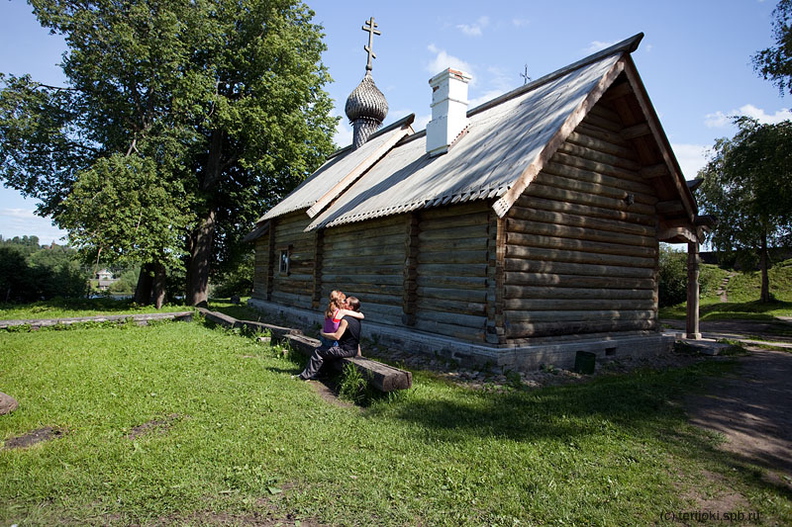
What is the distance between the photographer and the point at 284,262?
18.2 m

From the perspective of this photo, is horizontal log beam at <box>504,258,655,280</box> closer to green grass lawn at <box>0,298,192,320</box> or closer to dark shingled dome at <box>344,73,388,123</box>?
dark shingled dome at <box>344,73,388,123</box>

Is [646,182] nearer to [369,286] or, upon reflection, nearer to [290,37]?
[369,286]

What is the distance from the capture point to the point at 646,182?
1124cm

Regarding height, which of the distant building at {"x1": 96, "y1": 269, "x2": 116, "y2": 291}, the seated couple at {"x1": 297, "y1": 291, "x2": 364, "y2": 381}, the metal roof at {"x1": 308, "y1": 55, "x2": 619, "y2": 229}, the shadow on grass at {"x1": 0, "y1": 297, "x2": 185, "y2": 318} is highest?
the metal roof at {"x1": 308, "y1": 55, "x2": 619, "y2": 229}

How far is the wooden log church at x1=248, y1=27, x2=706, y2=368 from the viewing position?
28.6 feet

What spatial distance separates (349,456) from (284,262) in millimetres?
14423

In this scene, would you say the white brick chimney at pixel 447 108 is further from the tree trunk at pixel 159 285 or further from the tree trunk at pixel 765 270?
the tree trunk at pixel 765 270

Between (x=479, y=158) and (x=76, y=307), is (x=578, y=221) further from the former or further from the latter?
(x=76, y=307)

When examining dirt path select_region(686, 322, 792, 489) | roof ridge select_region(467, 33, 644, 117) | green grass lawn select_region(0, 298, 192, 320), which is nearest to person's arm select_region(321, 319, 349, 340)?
dirt path select_region(686, 322, 792, 489)

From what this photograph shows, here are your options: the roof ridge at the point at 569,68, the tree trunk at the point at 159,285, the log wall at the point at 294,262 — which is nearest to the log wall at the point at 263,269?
the log wall at the point at 294,262

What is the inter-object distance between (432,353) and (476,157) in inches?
176

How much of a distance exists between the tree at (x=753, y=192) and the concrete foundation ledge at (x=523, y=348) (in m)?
11.2

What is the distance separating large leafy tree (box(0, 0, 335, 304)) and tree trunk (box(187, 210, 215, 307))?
0.16ft

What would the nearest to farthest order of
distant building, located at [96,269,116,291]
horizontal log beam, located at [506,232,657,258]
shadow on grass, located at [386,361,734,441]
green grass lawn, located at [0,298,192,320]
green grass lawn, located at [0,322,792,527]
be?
green grass lawn, located at [0,322,792,527] → shadow on grass, located at [386,361,734,441] → horizontal log beam, located at [506,232,657,258] → green grass lawn, located at [0,298,192,320] → distant building, located at [96,269,116,291]
